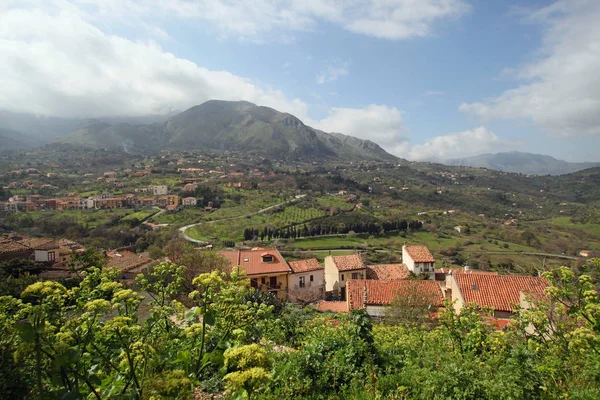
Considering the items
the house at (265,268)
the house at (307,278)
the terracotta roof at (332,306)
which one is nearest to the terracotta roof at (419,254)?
the house at (307,278)

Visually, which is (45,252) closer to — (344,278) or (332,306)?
(332,306)

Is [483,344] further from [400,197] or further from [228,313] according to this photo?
[400,197]

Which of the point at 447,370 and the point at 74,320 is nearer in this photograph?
the point at 74,320

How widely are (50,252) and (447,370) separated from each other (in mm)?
23392

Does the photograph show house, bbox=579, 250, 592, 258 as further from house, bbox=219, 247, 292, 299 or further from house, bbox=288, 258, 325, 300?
house, bbox=219, 247, 292, 299

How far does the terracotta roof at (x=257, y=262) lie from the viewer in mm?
26250

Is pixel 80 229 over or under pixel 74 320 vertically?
under

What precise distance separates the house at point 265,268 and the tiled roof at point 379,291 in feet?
24.0

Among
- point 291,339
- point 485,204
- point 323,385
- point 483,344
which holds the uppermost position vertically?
point 483,344

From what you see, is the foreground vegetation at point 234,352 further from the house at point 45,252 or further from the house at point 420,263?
the house at point 420,263

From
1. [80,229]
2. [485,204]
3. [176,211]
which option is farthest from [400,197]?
[80,229]

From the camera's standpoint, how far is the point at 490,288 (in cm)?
1788

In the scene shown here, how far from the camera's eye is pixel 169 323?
373 cm

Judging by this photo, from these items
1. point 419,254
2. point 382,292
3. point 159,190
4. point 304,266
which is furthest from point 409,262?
point 159,190
